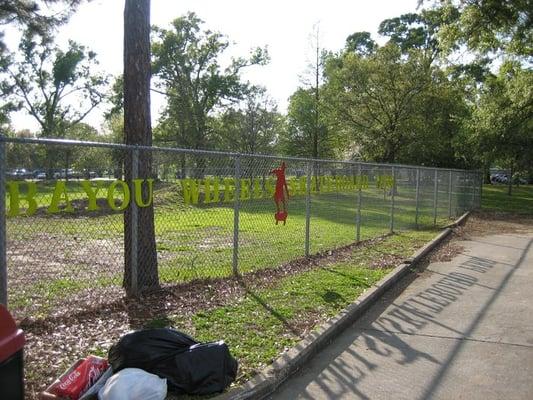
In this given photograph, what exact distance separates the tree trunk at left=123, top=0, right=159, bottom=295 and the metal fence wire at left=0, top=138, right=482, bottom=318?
2 centimetres

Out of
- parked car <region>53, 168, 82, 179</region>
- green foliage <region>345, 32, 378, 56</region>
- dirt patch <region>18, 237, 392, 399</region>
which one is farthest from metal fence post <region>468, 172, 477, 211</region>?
green foliage <region>345, 32, 378, 56</region>

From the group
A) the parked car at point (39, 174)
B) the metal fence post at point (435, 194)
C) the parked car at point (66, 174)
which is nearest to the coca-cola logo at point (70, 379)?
the parked car at point (39, 174)

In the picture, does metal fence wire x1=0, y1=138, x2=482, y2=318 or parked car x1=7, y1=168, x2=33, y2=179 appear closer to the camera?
parked car x1=7, y1=168, x2=33, y2=179

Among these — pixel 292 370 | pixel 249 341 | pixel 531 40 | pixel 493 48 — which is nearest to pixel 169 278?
pixel 249 341

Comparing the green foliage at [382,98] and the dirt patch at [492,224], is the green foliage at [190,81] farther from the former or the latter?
the dirt patch at [492,224]

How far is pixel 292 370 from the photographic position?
4863 mm

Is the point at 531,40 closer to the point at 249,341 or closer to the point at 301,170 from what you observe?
the point at 301,170

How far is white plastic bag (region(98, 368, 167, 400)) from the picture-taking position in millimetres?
3476

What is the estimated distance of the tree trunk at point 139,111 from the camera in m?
6.79

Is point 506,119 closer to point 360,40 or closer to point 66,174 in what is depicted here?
point 66,174

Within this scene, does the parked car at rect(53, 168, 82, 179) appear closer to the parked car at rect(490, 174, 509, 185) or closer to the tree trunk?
the tree trunk

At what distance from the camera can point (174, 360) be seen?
159 inches

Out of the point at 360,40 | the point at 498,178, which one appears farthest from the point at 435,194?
the point at 498,178

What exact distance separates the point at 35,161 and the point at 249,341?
2796mm
